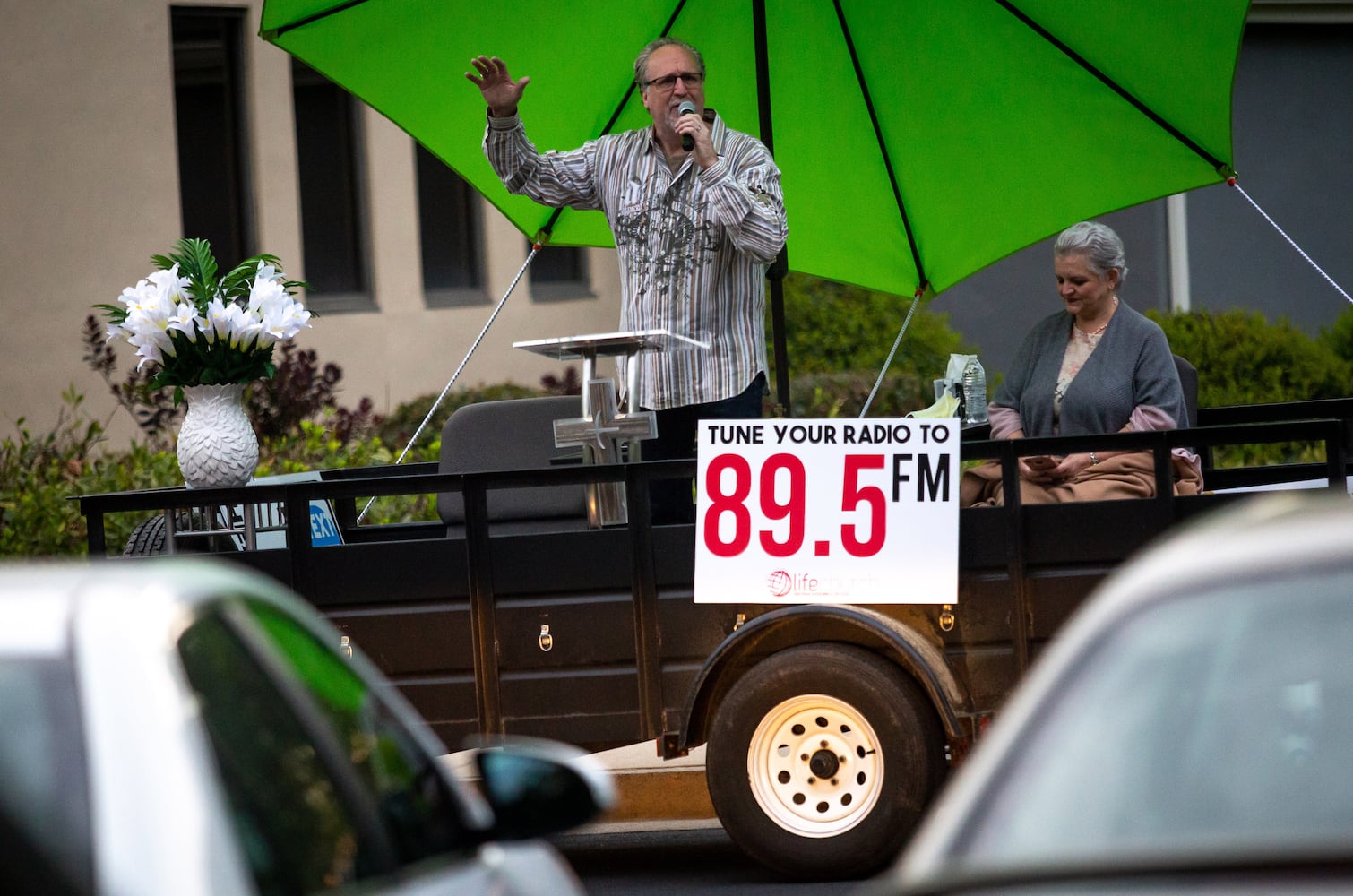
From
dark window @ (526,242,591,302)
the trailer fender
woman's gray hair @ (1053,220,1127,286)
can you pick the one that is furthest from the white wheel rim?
dark window @ (526,242,591,302)

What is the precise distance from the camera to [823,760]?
5500 mm

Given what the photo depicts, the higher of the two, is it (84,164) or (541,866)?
(84,164)

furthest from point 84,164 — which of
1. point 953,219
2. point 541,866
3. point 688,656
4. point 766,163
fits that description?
point 541,866

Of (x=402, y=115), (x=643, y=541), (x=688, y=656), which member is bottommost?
(x=688, y=656)

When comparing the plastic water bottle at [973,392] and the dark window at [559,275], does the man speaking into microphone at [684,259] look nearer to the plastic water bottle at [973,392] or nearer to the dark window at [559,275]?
the plastic water bottle at [973,392]

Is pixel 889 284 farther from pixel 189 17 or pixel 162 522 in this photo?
pixel 189 17

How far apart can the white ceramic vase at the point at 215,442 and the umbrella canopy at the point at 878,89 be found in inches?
70.0

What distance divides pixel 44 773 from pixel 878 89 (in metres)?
6.26

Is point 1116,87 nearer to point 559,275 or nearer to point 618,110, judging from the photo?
point 618,110

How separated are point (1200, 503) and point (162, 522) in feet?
11.4

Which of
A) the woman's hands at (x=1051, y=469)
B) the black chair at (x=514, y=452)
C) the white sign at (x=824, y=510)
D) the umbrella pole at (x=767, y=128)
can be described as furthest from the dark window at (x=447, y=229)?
the white sign at (x=824, y=510)

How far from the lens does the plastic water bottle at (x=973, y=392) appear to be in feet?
23.7

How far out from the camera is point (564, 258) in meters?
17.3

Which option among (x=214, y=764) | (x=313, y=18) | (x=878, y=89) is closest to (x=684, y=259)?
(x=878, y=89)
